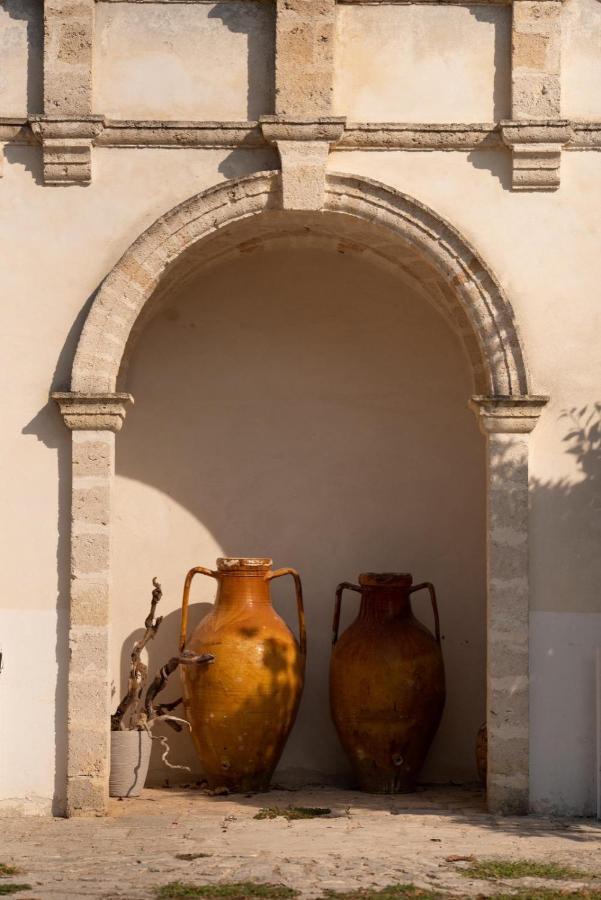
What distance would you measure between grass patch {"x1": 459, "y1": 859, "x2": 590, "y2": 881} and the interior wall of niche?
8.56 feet

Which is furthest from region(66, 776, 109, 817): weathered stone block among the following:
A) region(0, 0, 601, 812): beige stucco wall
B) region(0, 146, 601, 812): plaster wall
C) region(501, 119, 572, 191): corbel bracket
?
region(501, 119, 572, 191): corbel bracket

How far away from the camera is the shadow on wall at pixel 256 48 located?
26.0 feet

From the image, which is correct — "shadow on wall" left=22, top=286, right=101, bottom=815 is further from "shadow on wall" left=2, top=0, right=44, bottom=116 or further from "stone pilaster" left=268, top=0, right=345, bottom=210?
"stone pilaster" left=268, top=0, right=345, bottom=210

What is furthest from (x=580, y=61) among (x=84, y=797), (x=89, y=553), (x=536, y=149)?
(x=84, y=797)

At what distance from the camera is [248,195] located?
788cm

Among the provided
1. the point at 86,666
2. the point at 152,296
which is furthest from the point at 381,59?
the point at 86,666

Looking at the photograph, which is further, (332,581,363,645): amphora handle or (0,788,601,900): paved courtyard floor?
(332,581,363,645): amphora handle

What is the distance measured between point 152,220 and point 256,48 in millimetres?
1052

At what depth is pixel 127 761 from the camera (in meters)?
8.05

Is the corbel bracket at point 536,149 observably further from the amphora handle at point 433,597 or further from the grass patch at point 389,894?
the grass patch at point 389,894

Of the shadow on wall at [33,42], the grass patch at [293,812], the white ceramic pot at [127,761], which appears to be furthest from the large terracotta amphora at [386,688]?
the shadow on wall at [33,42]

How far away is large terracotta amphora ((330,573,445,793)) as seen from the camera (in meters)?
8.36

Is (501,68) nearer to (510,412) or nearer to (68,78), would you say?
(510,412)

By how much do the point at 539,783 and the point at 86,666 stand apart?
2.34 meters
